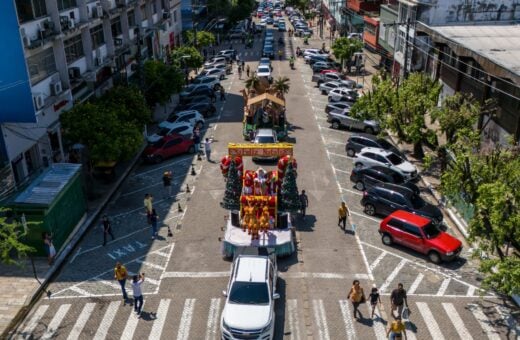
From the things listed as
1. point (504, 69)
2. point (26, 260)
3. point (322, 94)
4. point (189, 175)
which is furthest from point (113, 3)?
point (504, 69)

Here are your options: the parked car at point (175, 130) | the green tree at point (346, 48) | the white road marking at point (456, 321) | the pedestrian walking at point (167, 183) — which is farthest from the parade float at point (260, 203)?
the green tree at point (346, 48)

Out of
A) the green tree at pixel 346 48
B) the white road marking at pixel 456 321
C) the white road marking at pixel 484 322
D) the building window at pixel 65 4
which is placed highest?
the building window at pixel 65 4

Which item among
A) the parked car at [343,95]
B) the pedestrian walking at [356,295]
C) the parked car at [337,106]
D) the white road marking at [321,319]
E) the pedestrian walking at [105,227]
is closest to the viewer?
the white road marking at [321,319]

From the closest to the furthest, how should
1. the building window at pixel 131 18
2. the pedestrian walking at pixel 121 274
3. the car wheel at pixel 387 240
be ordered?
the pedestrian walking at pixel 121 274
the car wheel at pixel 387 240
the building window at pixel 131 18

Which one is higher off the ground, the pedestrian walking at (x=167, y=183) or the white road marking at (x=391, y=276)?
the pedestrian walking at (x=167, y=183)

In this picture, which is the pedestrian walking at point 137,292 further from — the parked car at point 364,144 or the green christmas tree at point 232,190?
the parked car at point 364,144

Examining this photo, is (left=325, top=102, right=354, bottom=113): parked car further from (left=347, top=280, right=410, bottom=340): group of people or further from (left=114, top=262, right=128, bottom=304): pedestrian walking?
(left=114, top=262, right=128, bottom=304): pedestrian walking

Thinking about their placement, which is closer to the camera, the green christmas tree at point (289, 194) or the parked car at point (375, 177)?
the green christmas tree at point (289, 194)
